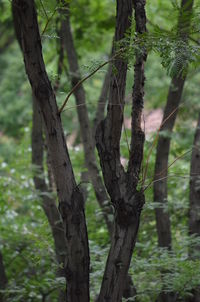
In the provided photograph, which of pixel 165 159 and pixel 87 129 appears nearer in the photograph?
pixel 165 159

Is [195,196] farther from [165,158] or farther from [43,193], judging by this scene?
[43,193]

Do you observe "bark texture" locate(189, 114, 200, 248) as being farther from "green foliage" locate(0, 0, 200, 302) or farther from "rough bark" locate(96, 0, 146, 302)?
"rough bark" locate(96, 0, 146, 302)

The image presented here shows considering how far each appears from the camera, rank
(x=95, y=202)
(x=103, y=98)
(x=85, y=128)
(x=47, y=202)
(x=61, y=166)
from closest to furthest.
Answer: (x=61, y=166)
(x=47, y=202)
(x=85, y=128)
(x=103, y=98)
(x=95, y=202)

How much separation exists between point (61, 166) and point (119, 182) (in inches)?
13.4

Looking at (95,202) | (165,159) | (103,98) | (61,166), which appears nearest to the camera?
(61,166)

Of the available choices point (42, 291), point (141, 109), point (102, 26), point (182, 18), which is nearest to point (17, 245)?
point (42, 291)

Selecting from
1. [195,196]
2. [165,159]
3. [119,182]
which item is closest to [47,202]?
[165,159]

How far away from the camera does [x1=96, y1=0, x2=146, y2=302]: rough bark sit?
281 cm

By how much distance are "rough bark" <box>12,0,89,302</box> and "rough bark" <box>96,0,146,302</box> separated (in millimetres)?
160

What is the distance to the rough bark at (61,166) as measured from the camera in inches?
107

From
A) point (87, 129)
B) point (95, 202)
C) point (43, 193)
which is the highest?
point (87, 129)

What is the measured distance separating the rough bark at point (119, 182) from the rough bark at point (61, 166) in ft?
0.52

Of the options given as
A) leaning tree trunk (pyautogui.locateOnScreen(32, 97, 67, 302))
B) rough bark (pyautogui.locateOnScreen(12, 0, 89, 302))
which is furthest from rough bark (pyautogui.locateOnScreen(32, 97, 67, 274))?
rough bark (pyautogui.locateOnScreen(12, 0, 89, 302))

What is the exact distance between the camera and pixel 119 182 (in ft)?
9.37
